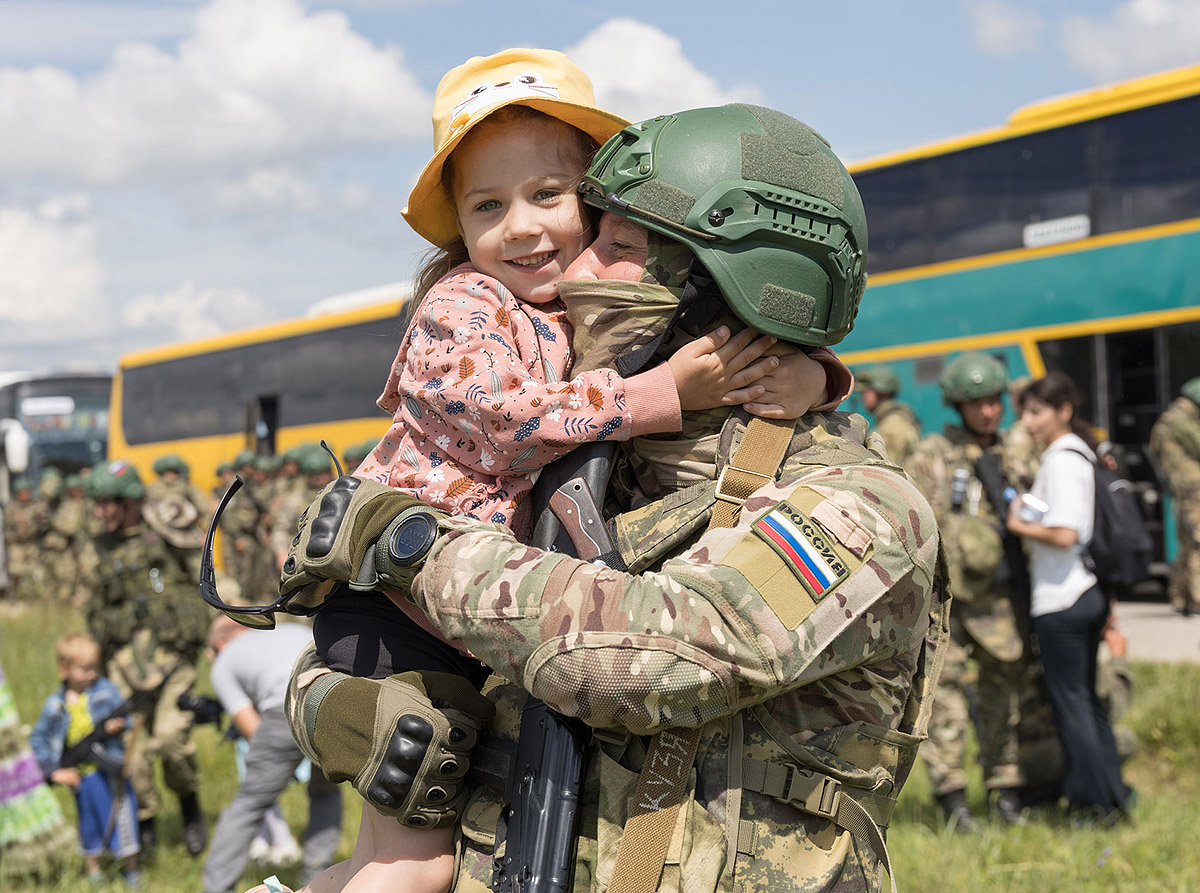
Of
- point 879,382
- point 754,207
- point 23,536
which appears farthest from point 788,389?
point 23,536

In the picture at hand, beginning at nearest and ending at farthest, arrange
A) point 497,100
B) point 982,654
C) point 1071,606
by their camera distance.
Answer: point 497,100 → point 1071,606 → point 982,654

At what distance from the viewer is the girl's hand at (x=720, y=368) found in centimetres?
187

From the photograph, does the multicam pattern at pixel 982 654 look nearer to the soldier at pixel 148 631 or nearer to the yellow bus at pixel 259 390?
the soldier at pixel 148 631

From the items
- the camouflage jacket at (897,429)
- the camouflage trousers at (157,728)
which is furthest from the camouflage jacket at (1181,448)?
the camouflage trousers at (157,728)

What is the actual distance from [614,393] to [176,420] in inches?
716

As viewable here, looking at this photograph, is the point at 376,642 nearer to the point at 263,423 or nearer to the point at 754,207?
the point at 754,207

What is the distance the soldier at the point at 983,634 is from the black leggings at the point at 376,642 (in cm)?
451

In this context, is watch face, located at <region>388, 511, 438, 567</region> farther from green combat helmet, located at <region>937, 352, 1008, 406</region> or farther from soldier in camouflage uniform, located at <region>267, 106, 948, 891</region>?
green combat helmet, located at <region>937, 352, 1008, 406</region>

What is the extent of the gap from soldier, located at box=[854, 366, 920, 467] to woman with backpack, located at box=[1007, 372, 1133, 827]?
57.0 inches

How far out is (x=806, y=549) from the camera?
164 centimetres

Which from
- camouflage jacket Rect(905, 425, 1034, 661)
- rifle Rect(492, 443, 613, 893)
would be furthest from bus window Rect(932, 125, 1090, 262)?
rifle Rect(492, 443, 613, 893)

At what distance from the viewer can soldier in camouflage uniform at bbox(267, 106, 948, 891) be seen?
5.29 ft

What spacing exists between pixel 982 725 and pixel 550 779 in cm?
500

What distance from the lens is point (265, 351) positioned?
677 inches
